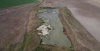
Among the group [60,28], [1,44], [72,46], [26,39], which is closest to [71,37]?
[72,46]

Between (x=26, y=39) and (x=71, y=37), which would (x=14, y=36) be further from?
(x=71, y=37)

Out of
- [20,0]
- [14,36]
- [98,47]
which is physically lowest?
[98,47]

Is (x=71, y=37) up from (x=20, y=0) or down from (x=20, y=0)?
down

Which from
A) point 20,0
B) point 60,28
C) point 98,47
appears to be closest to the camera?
point 98,47

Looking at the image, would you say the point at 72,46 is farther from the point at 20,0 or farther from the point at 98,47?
the point at 20,0

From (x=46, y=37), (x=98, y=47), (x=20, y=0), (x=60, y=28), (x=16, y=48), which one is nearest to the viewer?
(x=16, y=48)

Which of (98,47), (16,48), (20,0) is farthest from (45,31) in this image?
(20,0)

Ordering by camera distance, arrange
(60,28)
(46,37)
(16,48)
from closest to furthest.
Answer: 1. (16,48)
2. (46,37)
3. (60,28)

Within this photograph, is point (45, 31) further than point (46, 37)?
Yes

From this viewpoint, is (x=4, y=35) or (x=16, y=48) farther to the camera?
(x=4, y=35)
